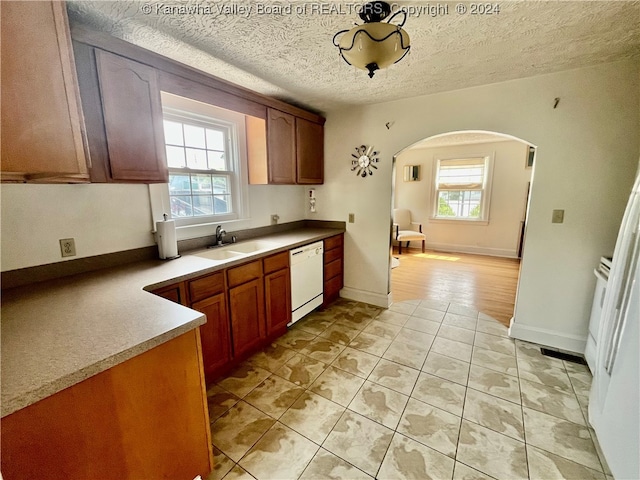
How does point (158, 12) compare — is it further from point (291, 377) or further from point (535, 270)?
point (535, 270)

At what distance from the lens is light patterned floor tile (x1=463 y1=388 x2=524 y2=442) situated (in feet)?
5.17

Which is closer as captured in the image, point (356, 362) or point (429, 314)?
point (356, 362)

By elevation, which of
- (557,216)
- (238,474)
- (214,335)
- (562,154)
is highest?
(562,154)

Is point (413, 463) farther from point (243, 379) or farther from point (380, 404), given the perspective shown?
point (243, 379)

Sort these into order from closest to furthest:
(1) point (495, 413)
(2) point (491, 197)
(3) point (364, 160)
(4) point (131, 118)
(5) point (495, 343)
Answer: (4) point (131, 118) → (1) point (495, 413) → (5) point (495, 343) → (3) point (364, 160) → (2) point (491, 197)

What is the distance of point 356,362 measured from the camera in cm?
220

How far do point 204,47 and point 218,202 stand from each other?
128 centimetres

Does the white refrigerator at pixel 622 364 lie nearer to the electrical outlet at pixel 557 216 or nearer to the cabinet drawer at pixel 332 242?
the electrical outlet at pixel 557 216

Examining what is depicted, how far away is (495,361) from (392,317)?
1012 millimetres

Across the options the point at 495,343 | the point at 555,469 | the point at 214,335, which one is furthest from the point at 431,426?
the point at 214,335

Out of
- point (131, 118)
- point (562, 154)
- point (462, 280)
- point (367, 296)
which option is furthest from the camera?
point (462, 280)

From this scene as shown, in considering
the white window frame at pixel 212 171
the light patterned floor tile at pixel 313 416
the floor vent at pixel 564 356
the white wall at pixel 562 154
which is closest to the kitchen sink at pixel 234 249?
the white window frame at pixel 212 171

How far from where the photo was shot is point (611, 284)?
142cm

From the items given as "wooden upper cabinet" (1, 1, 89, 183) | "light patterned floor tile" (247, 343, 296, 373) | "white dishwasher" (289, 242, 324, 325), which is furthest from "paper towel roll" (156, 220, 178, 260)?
"light patterned floor tile" (247, 343, 296, 373)
